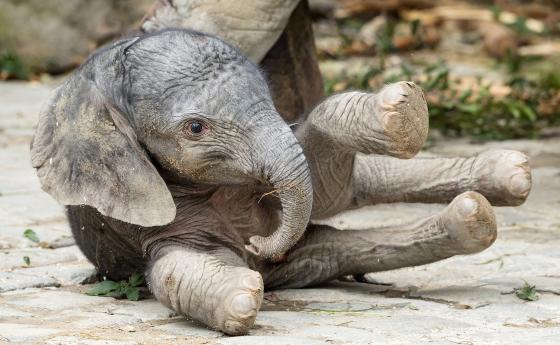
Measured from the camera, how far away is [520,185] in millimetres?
4668

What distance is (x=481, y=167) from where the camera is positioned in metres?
4.85

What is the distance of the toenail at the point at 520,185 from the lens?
15.3 ft

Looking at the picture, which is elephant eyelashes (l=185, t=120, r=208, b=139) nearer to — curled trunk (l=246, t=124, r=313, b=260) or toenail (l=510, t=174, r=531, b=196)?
curled trunk (l=246, t=124, r=313, b=260)

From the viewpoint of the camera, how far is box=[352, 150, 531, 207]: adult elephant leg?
4711mm

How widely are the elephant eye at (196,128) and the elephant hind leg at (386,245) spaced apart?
29.8 inches

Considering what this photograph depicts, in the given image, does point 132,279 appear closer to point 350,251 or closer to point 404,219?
point 350,251

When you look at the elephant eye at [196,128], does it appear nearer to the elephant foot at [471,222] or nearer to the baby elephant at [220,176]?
the baby elephant at [220,176]

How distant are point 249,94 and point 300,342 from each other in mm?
869

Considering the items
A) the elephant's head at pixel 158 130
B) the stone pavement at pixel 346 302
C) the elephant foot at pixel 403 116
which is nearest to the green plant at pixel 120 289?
the stone pavement at pixel 346 302

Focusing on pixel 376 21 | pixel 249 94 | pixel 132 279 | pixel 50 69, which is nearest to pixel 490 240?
pixel 249 94

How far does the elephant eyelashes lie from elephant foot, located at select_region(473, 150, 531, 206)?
3.60ft

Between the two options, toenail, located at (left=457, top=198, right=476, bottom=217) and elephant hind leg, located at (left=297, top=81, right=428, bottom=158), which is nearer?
elephant hind leg, located at (left=297, top=81, right=428, bottom=158)

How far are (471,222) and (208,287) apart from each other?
91 cm

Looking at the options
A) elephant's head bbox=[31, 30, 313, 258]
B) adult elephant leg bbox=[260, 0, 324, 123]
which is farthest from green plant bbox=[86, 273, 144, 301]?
adult elephant leg bbox=[260, 0, 324, 123]
